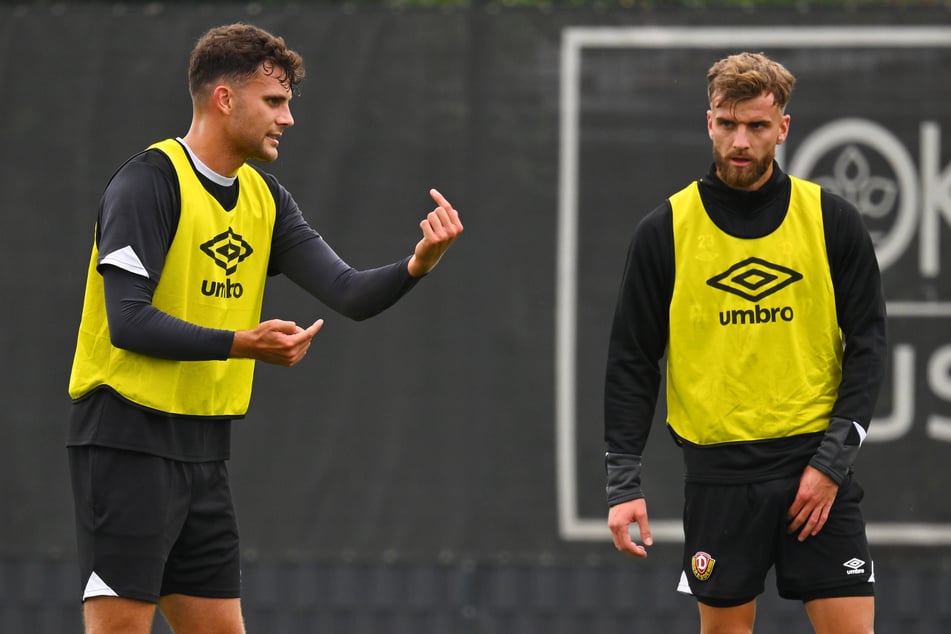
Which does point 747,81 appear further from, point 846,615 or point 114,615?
point 114,615

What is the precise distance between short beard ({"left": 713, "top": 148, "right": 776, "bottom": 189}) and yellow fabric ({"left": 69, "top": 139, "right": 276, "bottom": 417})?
134 centimetres

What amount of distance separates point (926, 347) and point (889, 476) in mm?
549

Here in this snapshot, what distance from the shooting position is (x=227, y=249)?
405cm

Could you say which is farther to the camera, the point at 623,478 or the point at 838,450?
the point at 623,478

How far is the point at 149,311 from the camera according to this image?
372 centimetres

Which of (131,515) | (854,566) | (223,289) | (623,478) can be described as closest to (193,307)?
(223,289)

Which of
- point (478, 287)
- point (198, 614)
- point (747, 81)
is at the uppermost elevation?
point (747, 81)

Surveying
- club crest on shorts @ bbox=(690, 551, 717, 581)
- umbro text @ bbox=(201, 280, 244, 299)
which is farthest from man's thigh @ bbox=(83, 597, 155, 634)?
club crest on shorts @ bbox=(690, 551, 717, 581)

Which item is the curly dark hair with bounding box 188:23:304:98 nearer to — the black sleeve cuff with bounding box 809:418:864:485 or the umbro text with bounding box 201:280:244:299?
the umbro text with bounding box 201:280:244:299

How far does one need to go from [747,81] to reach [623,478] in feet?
3.83

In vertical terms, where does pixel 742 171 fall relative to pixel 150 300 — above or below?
above

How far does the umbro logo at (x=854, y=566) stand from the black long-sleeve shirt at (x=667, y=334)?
24cm

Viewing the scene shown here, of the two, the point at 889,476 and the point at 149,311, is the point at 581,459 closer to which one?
the point at 889,476

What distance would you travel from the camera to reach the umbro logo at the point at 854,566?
3.95 m
